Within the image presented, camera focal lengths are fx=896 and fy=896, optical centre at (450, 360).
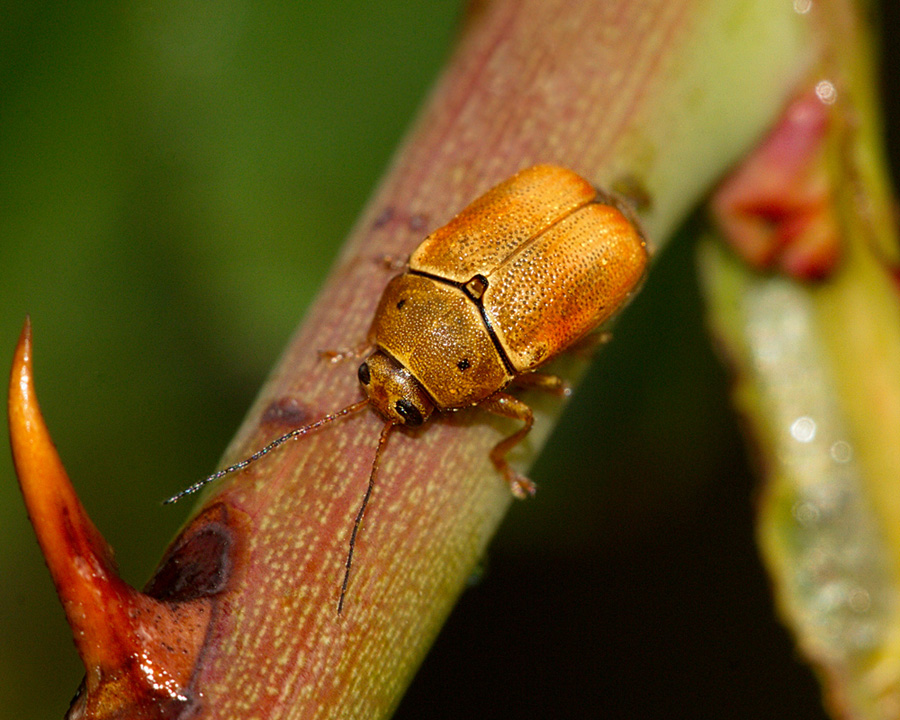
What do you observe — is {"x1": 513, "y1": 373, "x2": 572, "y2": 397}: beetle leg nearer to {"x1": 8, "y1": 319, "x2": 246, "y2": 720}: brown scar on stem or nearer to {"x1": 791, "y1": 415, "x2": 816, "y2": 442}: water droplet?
{"x1": 791, "y1": 415, "x2": 816, "y2": 442}: water droplet

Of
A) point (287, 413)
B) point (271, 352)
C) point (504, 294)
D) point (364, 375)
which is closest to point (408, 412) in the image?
point (364, 375)

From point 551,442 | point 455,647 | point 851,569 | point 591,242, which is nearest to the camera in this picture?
point 851,569

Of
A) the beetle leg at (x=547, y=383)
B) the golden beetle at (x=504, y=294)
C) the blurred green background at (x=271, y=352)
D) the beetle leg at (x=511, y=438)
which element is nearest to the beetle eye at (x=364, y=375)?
the golden beetle at (x=504, y=294)

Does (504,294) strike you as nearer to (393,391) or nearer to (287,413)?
(393,391)

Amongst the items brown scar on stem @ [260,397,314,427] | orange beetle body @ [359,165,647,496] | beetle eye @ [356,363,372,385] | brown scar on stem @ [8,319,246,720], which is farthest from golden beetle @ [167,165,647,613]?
brown scar on stem @ [8,319,246,720]

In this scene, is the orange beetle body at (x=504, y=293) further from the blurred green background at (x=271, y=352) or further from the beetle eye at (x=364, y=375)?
the blurred green background at (x=271, y=352)

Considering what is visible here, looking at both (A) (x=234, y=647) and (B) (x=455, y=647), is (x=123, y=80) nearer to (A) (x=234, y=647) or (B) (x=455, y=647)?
(A) (x=234, y=647)

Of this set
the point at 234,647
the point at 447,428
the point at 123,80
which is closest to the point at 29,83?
the point at 123,80
